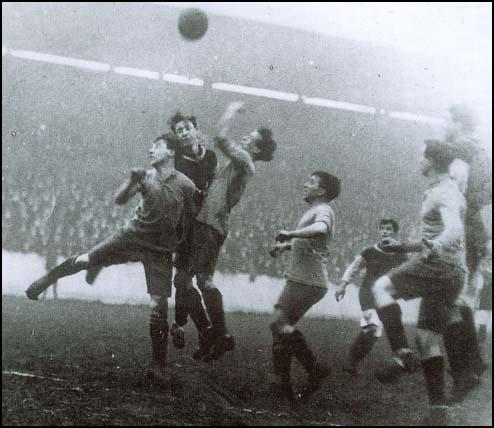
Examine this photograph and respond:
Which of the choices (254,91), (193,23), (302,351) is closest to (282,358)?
(302,351)

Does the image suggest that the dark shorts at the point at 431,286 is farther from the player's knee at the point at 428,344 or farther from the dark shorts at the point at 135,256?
the dark shorts at the point at 135,256

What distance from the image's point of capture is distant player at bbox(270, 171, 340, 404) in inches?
188

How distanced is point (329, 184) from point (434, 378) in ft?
5.64

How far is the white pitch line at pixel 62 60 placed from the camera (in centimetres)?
473

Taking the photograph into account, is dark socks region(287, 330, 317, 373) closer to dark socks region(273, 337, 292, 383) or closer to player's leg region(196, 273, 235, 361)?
dark socks region(273, 337, 292, 383)

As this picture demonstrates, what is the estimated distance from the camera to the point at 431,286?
4863 millimetres

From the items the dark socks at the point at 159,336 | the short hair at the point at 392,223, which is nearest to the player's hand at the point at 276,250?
the short hair at the point at 392,223

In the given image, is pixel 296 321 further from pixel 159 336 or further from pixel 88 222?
pixel 88 222

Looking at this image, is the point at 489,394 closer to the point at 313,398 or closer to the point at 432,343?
the point at 432,343

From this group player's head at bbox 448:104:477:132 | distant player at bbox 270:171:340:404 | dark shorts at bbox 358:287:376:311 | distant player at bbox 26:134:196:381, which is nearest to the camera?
distant player at bbox 26:134:196:381

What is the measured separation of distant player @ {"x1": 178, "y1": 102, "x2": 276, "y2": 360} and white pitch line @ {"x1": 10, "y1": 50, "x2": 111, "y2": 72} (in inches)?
39.6

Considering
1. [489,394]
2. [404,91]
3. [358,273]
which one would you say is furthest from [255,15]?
[489,394]

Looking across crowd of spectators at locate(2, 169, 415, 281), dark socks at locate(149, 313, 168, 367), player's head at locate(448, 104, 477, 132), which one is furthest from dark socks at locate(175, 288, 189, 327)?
player's head at locate(448, 104, 477, 132)

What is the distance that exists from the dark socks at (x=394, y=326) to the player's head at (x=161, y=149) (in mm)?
2019
